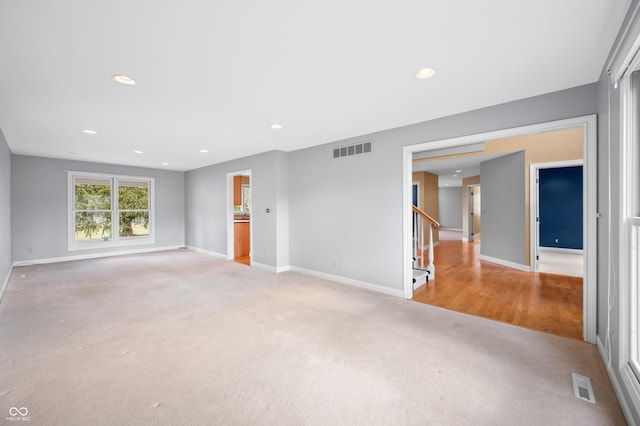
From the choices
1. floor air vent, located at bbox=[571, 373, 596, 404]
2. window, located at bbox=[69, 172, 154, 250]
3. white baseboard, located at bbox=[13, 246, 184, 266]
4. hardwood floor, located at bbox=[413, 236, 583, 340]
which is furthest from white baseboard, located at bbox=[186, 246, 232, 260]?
floor air vent, located at bbox=[571, 373, 596, 404]

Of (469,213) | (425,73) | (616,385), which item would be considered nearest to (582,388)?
(616,385)

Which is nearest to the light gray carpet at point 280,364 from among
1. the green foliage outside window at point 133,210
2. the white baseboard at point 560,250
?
the green foliage outside window at point 133,210

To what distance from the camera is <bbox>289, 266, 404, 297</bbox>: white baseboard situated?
3.85 m

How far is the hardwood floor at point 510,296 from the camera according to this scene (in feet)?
9.73

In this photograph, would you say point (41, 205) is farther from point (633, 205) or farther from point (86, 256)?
point (633, 205)

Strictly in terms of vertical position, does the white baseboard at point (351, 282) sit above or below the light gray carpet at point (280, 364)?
above

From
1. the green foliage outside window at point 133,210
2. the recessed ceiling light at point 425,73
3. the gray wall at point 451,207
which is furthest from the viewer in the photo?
the gray wall at point 451,207

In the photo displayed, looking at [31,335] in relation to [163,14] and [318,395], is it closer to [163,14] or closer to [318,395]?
[318,395]

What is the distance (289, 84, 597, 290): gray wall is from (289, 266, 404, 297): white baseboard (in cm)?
6

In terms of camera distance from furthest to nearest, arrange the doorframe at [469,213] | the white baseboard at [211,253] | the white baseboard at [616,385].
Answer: the doorframe at [469,213] → the white baseboard at [211,253] → the white baseboard at [616,385]

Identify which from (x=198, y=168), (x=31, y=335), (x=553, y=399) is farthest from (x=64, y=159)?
(x=553, y=399)

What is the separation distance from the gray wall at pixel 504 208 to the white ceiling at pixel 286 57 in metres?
3.40

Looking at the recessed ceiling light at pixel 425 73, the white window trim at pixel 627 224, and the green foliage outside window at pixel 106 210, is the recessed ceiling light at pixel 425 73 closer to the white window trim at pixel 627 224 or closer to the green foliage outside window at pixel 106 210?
the white window trim at pixel 627 224

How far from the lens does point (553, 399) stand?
5.77ft
